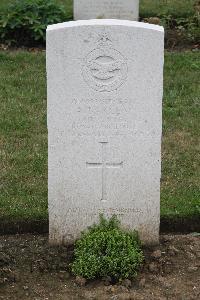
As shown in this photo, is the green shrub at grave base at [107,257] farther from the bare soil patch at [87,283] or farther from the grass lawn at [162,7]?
the grass lawn at [162,7]

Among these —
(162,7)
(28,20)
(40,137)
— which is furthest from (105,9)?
(40,137)

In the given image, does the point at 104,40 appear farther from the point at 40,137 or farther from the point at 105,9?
the point at 105,9

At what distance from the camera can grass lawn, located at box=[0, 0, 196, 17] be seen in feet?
36.1

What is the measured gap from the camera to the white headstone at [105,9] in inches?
397

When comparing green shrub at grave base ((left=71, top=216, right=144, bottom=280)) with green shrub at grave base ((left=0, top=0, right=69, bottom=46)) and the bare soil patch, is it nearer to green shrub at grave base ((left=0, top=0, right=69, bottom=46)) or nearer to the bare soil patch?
the bare soil patch

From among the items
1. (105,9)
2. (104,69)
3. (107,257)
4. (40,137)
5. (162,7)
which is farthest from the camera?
(162,7)

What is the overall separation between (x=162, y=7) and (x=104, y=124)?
269 inches

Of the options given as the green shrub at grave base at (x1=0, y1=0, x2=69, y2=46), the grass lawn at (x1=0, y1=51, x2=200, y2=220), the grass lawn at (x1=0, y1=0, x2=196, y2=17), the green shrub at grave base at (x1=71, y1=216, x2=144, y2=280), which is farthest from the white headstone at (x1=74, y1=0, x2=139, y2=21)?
the green shrub at grave base at (x1=71, y1=216, x2=144, y2=280)

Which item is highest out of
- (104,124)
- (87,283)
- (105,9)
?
(105,9)

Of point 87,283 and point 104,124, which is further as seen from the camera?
point 104,124

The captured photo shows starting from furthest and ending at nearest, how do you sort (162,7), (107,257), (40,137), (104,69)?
(162,7), (40,137), (104,69), (107,257)

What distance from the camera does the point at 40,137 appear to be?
7074 mm

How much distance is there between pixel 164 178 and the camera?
245 inches

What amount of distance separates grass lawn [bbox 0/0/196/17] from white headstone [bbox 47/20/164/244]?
248 inches
